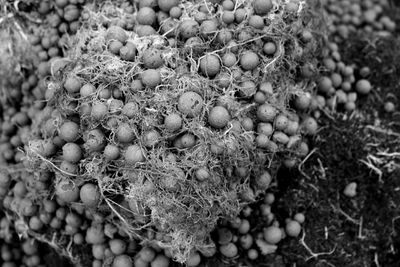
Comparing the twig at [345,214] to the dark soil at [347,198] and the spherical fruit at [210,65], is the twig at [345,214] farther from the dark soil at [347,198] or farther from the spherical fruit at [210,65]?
the spherical fruit at [210,65]

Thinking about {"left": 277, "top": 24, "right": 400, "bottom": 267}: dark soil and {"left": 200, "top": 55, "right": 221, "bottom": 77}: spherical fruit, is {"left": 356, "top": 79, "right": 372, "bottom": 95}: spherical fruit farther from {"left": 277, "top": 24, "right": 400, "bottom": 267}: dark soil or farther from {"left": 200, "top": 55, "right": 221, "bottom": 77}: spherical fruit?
{"left": 200, "top": 55, "right": 221, "bottom": 77}: spherical fruit

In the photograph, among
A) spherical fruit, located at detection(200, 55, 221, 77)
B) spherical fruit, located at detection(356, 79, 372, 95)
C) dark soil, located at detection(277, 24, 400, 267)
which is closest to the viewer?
spherical fruit, located at detection(200, 55, 221, 77)

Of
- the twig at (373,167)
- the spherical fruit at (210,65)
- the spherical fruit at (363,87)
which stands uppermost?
the spherical fruit at (210,65)

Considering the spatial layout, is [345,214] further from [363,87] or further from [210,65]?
[210,65]

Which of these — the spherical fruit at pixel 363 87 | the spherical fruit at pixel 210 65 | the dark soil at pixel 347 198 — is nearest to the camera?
the spherical fruit at pixel 210 65

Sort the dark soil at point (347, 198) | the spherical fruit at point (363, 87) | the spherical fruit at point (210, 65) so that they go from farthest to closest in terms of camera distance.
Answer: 1. the spherical fruit at point (363, 87)
2. the dark soil at point (347, 198)
3. the spherical fruit at point (210, 65)

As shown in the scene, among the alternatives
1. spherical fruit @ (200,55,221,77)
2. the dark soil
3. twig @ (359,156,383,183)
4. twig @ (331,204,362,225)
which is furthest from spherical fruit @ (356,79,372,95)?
spherical fruit @ (200,55,221,77)

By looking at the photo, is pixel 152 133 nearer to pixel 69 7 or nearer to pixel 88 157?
pixel 88 157

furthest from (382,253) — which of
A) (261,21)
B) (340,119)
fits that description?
(261,21)

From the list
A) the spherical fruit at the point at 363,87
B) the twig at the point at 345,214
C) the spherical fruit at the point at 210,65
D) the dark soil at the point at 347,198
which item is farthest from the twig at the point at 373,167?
the spherical fruit at the point at 210,65

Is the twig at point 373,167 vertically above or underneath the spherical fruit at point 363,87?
underneath

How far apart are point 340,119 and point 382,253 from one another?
74 centimetres

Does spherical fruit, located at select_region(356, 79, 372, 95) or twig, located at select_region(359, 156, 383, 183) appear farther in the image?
spherical fruit, located at select_region(356, 79, 372, 95)

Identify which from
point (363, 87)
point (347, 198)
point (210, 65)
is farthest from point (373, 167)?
point (210, 65)
